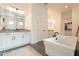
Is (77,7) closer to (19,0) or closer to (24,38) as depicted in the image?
(19,0)

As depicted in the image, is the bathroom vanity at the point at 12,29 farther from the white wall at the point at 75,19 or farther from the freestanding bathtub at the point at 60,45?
the white wall at the point at 75,19

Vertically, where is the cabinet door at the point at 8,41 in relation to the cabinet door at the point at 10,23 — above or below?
below

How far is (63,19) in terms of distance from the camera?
7.27 ft

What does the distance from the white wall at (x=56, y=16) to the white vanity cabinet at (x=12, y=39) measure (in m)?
0.83

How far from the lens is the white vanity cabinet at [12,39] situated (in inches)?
105

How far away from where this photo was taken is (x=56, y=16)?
225 centimetres

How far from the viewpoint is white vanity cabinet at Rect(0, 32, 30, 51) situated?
2.66m

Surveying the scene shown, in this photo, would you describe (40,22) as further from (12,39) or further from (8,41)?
(8,41)

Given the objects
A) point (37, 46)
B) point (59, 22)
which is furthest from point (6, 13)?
point (59, 22)

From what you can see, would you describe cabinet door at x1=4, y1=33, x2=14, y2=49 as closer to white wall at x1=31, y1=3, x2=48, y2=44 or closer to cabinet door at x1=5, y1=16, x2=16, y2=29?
cabinet door at x1=5, y1=16, x2=16, y2=29

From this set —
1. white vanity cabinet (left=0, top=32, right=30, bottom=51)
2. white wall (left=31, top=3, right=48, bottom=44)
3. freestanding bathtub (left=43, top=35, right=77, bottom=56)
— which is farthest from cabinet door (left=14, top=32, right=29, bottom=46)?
freestanding bathtub (left=43, top=35, right=77, bottom=56)

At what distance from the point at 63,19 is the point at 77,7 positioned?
364mm

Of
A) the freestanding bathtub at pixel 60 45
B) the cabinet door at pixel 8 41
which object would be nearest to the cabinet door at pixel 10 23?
the cabinet door at pixel 8 41

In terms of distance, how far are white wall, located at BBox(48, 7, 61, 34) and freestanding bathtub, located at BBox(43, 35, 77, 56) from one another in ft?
0.70
